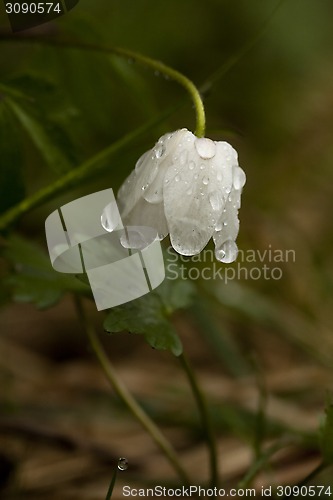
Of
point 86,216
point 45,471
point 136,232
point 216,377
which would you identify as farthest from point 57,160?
point 216,377

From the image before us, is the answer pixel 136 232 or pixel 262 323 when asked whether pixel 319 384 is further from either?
pixel 136 232

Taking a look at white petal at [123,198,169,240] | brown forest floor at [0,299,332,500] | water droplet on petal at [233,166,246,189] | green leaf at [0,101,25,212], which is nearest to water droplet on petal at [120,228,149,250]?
white petal at [123,198,169,240]

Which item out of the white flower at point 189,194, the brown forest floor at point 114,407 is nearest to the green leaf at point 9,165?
the white flower at point 189,194

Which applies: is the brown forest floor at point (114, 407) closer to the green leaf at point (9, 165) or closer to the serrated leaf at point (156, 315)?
the serrated leaf at point (156, 315)

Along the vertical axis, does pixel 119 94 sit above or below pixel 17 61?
below

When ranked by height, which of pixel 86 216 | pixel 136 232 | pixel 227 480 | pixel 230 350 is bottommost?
pixel 230 350

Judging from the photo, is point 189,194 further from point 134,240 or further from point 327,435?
point 327,435

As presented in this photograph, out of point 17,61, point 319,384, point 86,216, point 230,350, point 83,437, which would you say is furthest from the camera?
point 17,61
